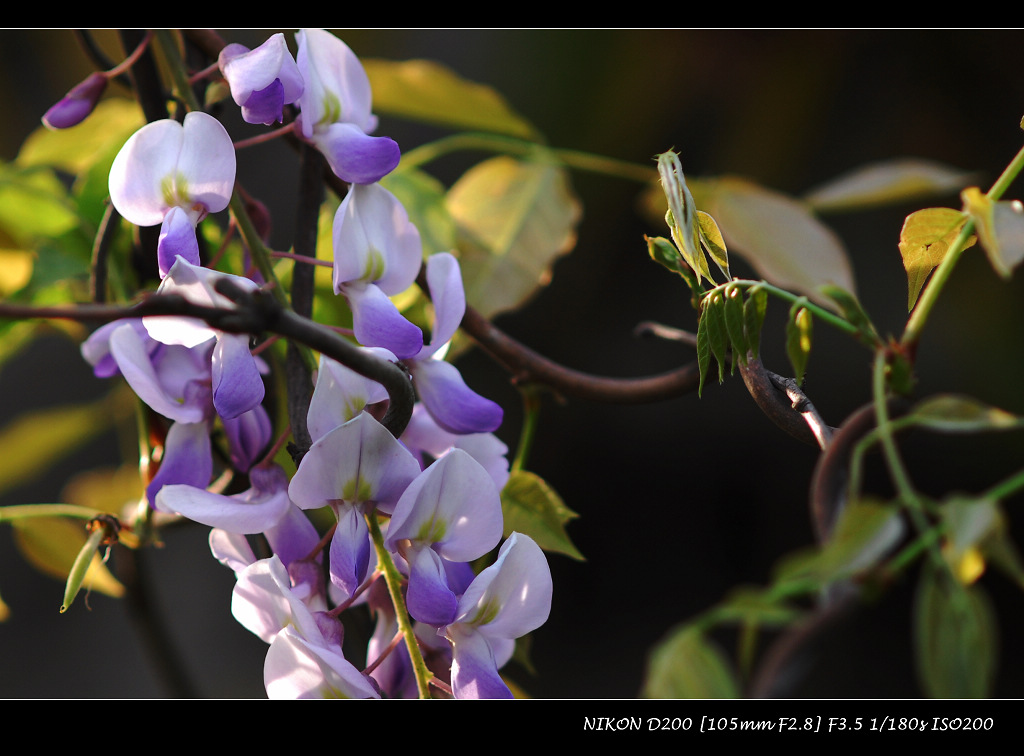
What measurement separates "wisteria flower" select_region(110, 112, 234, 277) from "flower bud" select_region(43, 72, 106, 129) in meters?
0.08

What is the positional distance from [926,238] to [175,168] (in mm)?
242

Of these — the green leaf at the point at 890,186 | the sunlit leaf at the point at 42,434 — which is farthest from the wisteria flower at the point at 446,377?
the sunlit leaf at the point at 42,434

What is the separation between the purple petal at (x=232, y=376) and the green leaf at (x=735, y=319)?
0.15 meters

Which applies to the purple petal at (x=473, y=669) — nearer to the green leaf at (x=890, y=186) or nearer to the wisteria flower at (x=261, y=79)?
the wisteria flower at (x=261, y=79)

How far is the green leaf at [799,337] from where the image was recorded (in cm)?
24

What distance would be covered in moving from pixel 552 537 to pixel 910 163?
0.43 metres

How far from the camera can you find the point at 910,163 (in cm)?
57

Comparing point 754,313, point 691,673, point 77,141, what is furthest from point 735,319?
point 77,141

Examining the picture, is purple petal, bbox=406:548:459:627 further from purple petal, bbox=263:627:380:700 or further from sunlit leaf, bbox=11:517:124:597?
sunlit leaf, bbox=11:517:124:597

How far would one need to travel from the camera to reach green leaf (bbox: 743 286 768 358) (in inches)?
9.7

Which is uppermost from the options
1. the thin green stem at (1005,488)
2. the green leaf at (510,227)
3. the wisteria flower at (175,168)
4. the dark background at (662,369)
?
the thin green stem at (1005,488)
